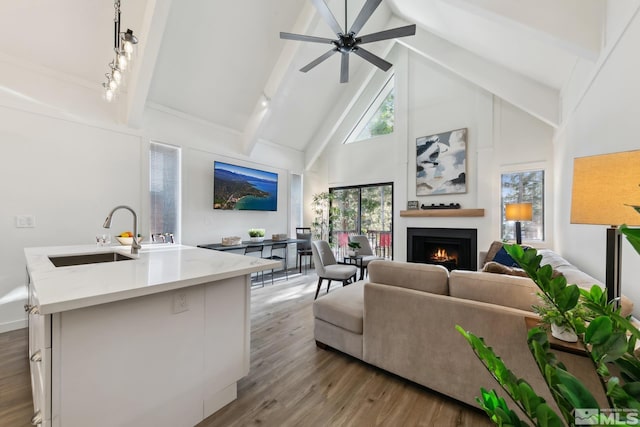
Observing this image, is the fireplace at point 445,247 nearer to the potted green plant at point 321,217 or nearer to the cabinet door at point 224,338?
the potted green plant at point 321,217

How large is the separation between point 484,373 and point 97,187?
460 centimetres

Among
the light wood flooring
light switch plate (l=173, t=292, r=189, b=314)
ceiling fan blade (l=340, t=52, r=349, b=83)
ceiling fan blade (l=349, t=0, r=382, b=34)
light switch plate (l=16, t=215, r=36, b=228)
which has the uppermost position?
ceiling fan blade (l=349, t=0, r=382, b=34)

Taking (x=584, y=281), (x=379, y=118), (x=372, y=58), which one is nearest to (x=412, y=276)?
(x=584, y=281)

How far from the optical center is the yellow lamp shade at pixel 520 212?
356cm

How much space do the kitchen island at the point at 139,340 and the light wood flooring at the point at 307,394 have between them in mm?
244

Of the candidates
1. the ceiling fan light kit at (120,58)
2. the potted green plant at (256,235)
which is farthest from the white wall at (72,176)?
the ceiling fan light kit at (120,58)

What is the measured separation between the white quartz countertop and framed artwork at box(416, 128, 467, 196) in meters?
4.35

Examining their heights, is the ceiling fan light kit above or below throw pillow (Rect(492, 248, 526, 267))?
above

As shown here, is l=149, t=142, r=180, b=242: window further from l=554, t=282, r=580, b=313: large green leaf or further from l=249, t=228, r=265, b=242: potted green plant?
l=554, t=282, r=580, b=313: large green leaf

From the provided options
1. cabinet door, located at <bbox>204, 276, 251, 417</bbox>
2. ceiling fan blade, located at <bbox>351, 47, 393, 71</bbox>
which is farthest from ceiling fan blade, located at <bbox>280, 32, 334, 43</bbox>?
cabinet door, located at <bbox>204, 276, 251, 417</bbox>

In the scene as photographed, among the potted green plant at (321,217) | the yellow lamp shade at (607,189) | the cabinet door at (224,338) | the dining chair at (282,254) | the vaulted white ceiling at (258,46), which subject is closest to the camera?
the yellow lamp shade at (607,189)

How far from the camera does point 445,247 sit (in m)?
5.09

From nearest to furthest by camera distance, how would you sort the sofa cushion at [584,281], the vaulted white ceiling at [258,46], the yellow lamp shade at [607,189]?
the yellow lamp shade at [607,189] < the sofa cushion at [584,281] < the vaulted white ceiling at [258,46]

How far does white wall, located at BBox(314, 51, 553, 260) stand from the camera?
430cm
